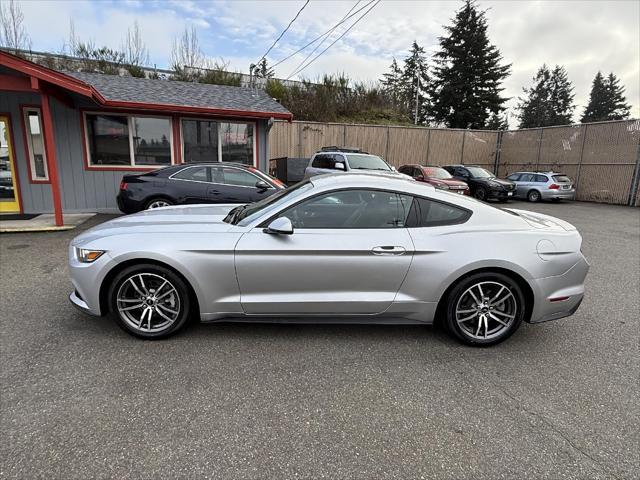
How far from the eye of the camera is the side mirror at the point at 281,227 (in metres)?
3.05

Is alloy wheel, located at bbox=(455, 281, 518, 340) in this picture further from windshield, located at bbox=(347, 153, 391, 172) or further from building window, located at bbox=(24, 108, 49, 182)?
building window, located at bbox=(24, 108, 49, 182)

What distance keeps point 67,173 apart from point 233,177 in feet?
16.4

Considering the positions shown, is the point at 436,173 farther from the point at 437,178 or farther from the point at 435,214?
the point at 435,214

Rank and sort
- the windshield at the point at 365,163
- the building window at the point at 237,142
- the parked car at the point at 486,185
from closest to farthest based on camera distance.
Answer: the building window at the point at 237,142, the windshield at the point at 365,163, the parked car at the point at 486,185

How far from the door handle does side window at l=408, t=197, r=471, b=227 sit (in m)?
0.27

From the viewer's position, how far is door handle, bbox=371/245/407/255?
10.3ft

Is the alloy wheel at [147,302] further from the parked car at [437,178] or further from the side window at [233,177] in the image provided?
the parked car at [437,178]

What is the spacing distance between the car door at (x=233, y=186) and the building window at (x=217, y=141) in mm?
3120

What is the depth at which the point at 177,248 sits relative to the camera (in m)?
3.12

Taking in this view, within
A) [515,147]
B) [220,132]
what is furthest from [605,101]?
[220,132]

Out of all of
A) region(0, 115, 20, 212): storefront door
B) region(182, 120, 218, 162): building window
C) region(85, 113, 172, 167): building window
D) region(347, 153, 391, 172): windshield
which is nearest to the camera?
region(0, 115, 20, 212): storefront door

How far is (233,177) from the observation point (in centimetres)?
820

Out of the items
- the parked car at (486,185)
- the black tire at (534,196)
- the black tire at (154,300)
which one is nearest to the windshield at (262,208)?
the black tire at (154,300)

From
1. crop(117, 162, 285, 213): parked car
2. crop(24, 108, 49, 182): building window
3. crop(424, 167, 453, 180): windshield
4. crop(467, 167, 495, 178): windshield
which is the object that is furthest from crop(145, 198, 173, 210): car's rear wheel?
crop(467, 167, 495, 178): windshield
